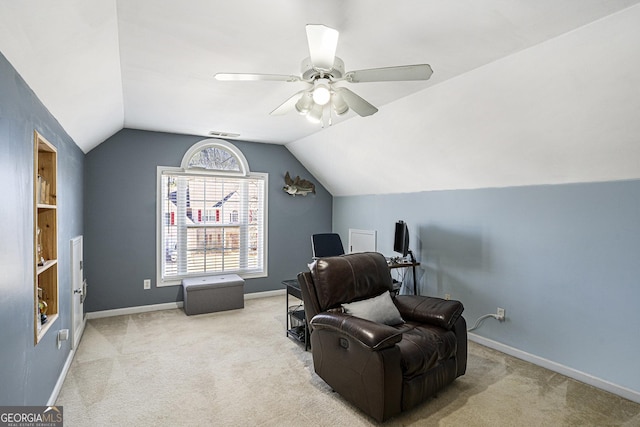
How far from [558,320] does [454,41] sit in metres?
2.51

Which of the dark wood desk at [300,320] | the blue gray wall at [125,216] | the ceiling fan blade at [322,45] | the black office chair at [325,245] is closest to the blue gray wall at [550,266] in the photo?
the black office chair at [325,245]

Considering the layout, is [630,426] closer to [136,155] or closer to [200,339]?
[200,339]

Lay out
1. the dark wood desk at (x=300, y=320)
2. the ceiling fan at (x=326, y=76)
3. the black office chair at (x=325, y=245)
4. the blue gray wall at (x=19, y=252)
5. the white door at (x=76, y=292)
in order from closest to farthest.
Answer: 1. the blue gray wall at (x=19, y=252)
2. the ceiling fan at (x=326, y=76)
3. the white door at (x=76, y=292)
4. the dark wood desk at (x=300, y=320)
5. the black office chair at (x=325, y=245)

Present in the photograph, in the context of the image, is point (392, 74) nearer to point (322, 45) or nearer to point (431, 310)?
point (322, 45)

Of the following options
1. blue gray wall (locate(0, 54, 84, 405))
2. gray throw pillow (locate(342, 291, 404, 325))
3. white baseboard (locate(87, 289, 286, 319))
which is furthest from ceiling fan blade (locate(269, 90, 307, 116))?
white baseboard (locate(87, 289, 286, 319))

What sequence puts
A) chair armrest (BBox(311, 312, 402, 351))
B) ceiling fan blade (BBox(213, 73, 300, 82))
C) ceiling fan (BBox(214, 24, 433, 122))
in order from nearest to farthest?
ceiling fan (BBox(214, 24, 433, 122))
ceiling fan blade (BBox(213, 73, 300, 82))
chair armrest (BBox(311, 312, 402, 351))

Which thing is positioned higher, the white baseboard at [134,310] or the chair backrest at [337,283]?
the chair backrest at [337,283]

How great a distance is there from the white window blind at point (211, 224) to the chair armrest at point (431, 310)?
309cm

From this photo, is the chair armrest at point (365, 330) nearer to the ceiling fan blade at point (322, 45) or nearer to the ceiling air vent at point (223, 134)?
the ceiling fan blade at point (322, 45)

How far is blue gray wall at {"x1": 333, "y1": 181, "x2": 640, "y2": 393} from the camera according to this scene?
2.61 meters

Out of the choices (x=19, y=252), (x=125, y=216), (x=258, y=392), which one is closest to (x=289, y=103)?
(x=19, y=252)

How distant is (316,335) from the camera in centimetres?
268

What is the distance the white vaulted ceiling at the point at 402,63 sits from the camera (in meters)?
1.81

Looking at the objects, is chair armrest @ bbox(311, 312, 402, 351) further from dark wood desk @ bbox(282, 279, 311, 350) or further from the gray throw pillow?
dark wood desk @ bbox(282, 279, 311, 350)
